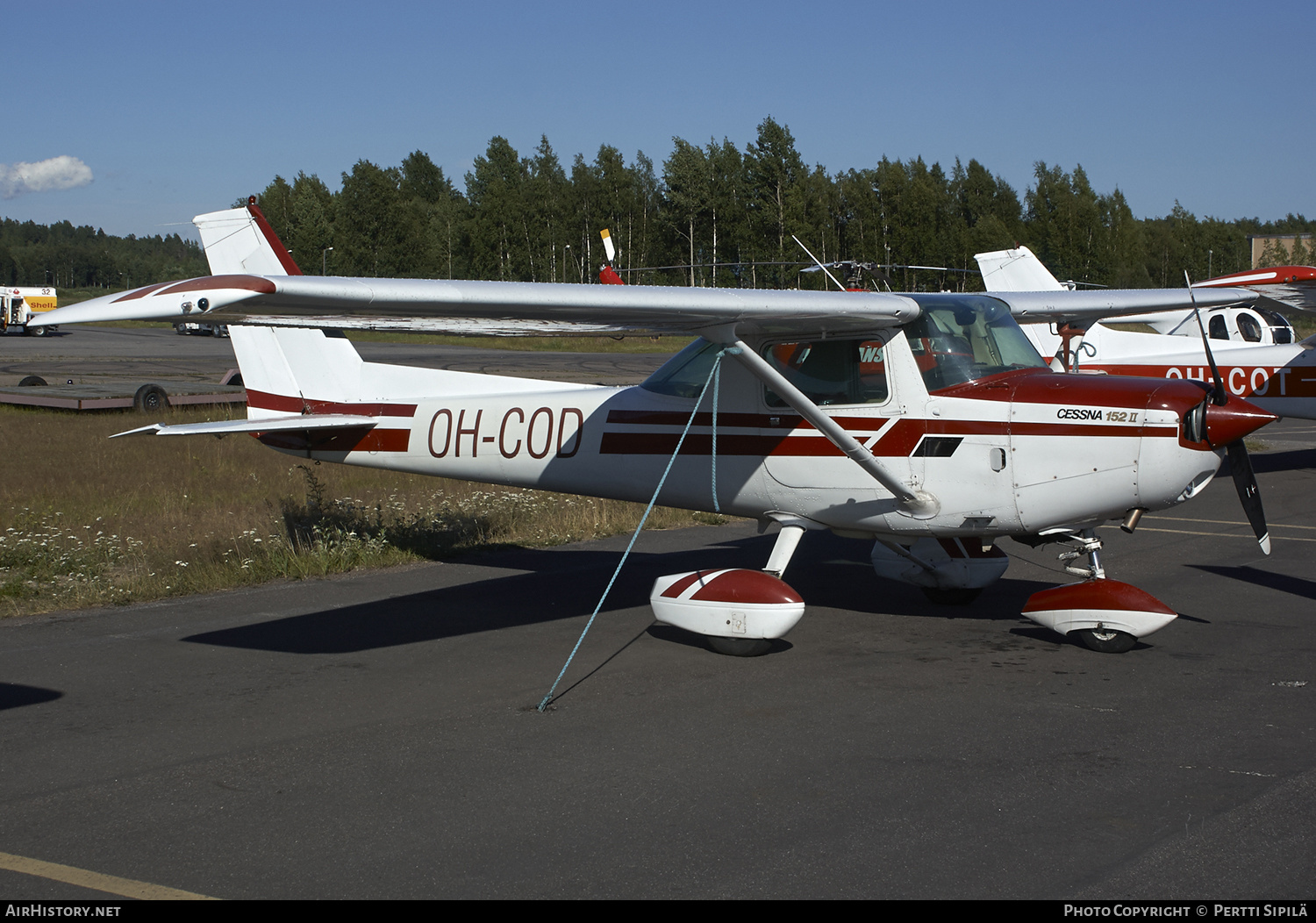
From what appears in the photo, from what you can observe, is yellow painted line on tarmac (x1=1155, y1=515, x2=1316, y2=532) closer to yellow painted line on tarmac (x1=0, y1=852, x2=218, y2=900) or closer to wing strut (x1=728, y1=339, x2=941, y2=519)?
wing strut (x1=728, y1=339, x2=941, y2=519)

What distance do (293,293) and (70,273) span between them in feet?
699

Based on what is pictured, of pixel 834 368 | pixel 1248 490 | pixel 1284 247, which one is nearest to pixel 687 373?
pixel 834 368

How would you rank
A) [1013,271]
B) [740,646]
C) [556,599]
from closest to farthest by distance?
1. [740,646]
2. [556,599]
3. [1013,271]

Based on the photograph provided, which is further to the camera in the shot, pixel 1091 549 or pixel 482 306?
pixel 1091 549

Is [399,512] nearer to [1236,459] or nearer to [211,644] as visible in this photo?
[211,644]

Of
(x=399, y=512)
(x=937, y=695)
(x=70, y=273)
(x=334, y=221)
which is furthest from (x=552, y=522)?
(x=70, y=273)

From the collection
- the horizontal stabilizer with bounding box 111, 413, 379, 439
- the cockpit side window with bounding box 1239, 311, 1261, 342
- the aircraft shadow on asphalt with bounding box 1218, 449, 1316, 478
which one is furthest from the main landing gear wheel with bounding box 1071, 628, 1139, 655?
the cockpit side window with bounding box 1239, 311, 1261, 342

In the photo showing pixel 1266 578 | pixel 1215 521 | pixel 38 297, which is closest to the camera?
pixel 1266 578

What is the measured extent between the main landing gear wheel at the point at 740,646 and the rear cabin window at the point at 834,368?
5.32 feet

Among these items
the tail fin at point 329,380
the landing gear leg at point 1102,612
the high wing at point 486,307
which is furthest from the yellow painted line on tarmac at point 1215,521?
the tail fin at point 329,380

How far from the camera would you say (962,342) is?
282 inches

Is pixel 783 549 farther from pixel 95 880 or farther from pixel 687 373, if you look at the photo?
pixel 95 880

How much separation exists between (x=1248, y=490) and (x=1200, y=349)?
11132 millimetres
